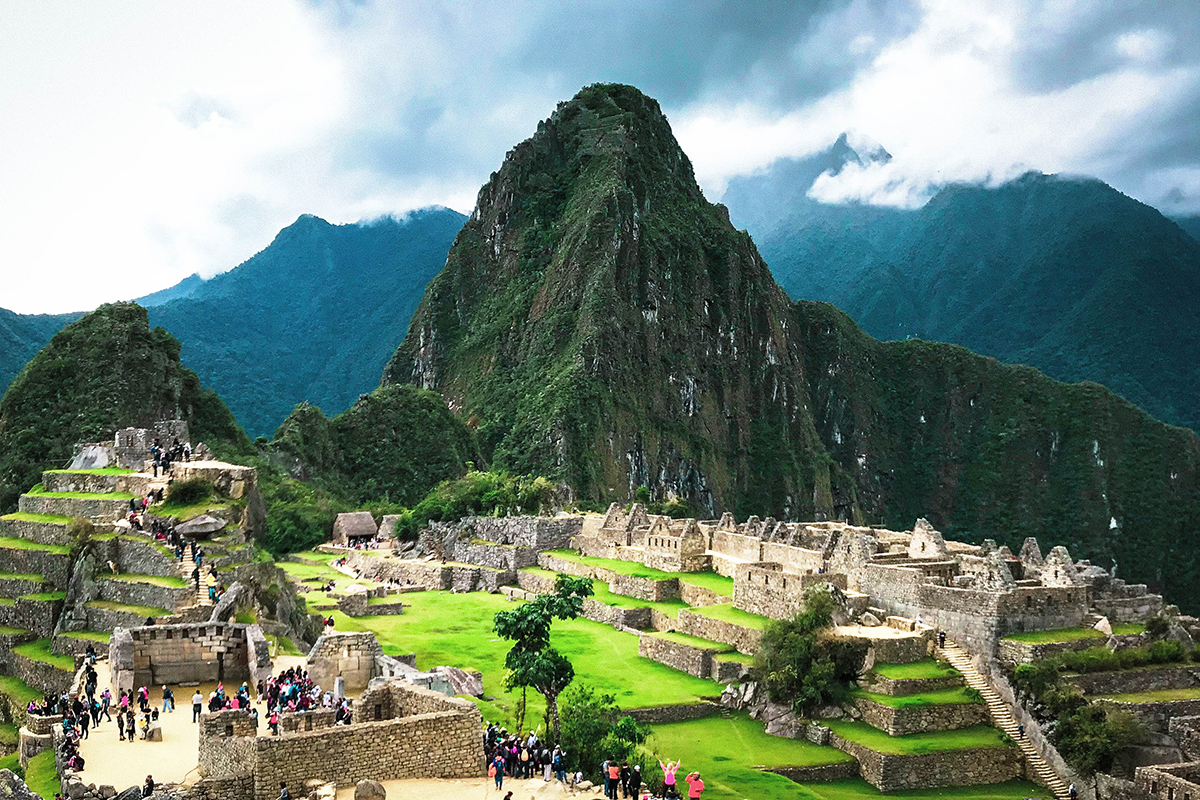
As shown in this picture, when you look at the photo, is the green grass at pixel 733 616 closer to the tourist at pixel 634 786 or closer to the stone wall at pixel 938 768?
the stone wall at pixel 938 768

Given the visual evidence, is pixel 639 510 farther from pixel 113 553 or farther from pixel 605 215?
pixel 605 215

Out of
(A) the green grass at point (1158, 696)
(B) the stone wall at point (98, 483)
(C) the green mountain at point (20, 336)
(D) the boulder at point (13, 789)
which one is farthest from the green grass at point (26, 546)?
(C) the green mountain at point (20, 336)

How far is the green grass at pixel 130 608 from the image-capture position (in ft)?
89.5

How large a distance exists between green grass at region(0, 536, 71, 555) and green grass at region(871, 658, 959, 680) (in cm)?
2292

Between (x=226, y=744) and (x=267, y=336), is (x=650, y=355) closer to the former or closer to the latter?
(x=267, y=336)

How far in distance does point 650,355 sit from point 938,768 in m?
135

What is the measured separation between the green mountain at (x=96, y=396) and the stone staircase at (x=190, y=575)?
38406 millimetres

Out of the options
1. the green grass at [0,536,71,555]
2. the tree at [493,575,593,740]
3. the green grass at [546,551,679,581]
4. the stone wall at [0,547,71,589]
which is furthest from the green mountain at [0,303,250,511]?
the tree at [493,575,593,740]

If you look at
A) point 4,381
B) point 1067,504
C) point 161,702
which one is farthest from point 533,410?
point 161,702

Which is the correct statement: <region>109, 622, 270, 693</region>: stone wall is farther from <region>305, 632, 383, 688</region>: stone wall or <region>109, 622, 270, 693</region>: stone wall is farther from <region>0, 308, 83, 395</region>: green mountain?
<region>0, 308, 83, 395</region>: green mountain

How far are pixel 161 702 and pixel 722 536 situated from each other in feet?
108

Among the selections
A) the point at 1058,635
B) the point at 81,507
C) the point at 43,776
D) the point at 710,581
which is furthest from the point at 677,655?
the point at 43,776

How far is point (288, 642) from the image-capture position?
90.0 ft

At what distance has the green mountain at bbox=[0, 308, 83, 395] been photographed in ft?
345
